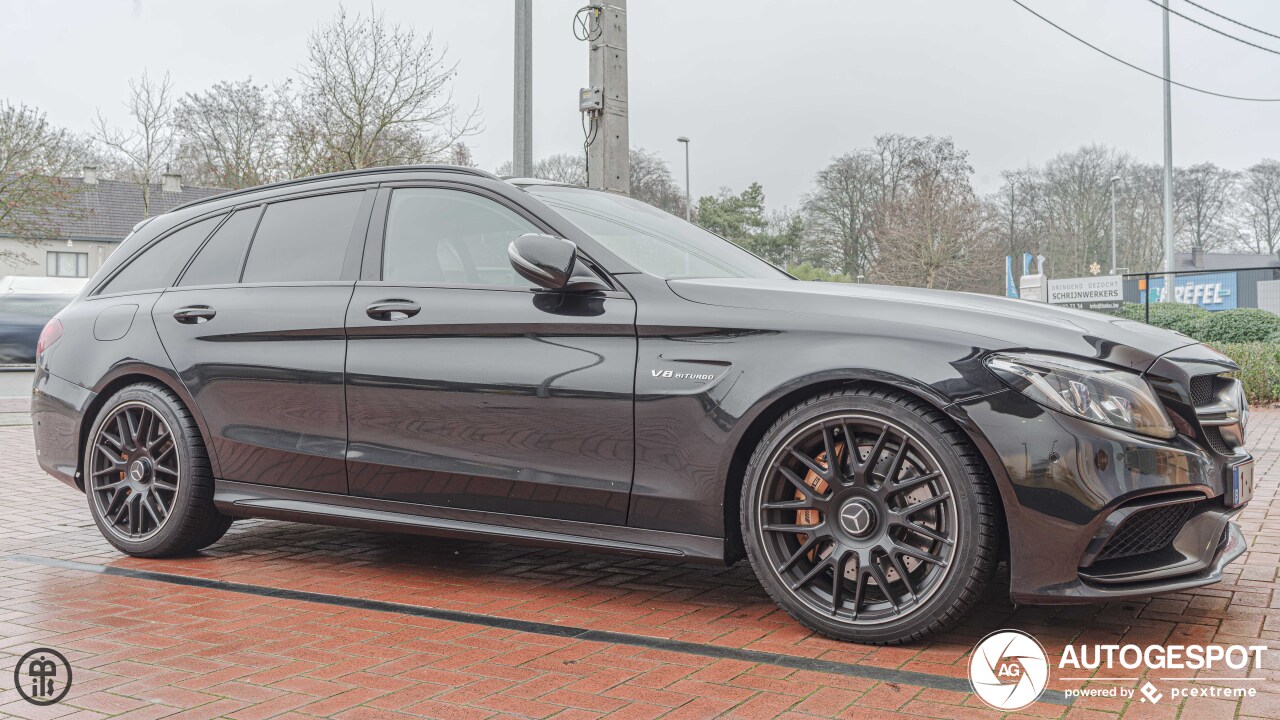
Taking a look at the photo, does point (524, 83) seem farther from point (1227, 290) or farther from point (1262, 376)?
point (1227, 290)

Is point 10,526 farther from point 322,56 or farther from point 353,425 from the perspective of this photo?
point 322,56

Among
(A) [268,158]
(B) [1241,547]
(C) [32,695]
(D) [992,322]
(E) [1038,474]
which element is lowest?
(C) [32,695]

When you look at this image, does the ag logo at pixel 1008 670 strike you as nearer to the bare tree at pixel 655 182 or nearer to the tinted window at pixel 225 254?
the tinted window at pixel 225 254

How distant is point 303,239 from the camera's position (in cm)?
467

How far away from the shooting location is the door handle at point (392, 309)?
4.10 metres

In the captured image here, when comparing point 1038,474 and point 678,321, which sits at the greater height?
point 678,321

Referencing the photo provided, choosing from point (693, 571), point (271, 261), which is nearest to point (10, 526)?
point (271, 261)

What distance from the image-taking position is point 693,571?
4.46 metres

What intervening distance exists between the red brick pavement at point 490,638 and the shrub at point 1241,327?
46.9 feet

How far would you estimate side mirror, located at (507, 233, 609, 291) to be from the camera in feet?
12.0

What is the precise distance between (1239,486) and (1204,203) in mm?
65869

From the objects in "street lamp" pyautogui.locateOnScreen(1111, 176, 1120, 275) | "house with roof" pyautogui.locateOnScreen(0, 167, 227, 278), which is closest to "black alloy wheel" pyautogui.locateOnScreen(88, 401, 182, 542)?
"street lamp" pyautogui.locateOnScreen(1111, 176, 1120, 275)

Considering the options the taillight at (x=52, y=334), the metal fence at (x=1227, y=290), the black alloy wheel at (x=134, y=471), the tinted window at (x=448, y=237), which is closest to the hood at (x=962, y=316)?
the tinted window at (x=448, y=237)

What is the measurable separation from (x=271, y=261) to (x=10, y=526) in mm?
2580
